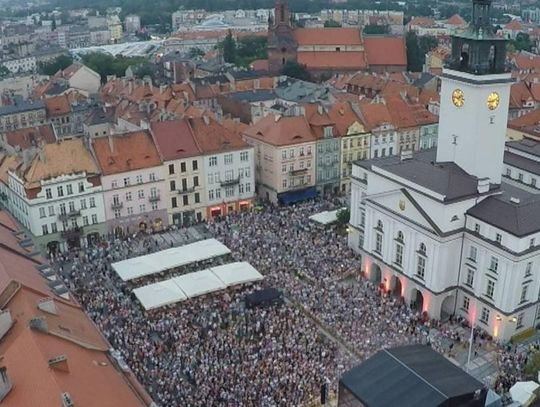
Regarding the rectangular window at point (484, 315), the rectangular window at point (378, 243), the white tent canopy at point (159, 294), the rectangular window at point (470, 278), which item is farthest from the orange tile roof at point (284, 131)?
the rectangular window at point (484, 315)

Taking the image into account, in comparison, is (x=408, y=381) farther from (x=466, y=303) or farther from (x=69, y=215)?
(x=69, y=215)

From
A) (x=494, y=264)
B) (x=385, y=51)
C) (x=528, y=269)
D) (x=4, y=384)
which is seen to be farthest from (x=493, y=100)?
(x=385, y=51)

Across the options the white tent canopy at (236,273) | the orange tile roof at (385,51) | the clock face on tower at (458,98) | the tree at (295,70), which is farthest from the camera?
the orange tile roof at (385,51)

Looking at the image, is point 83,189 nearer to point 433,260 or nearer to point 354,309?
point 354,309

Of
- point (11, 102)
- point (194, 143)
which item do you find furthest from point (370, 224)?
point (11, 102)

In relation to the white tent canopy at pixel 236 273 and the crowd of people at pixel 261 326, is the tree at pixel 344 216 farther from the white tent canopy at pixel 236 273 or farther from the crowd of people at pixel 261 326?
the white tent canopy at pixel 236 273

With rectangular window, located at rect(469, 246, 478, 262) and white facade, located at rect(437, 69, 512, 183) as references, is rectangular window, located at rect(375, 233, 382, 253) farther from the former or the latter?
white facade, located at rect(437, 69, 512, 183)

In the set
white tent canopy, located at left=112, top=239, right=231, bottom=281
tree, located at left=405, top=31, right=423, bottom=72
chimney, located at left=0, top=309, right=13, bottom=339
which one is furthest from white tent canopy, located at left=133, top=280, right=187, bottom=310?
tree, located at left=405, top=31, right=423, bottom=72

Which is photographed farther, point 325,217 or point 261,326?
point 325,217
